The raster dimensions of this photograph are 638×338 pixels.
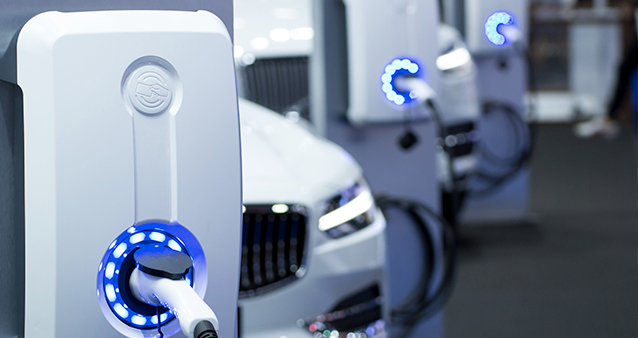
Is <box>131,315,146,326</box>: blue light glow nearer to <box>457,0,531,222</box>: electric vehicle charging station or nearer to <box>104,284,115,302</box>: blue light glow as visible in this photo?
<box>104,284,115,302</box>: blue light glow

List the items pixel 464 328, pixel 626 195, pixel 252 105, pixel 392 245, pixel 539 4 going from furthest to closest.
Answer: pixel 539 4 < pixel 626 195 < pixel 464 328 < pixel 392 245 < pixel 252 105

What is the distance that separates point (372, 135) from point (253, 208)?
0.67m

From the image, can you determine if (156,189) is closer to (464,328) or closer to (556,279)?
(464,328)

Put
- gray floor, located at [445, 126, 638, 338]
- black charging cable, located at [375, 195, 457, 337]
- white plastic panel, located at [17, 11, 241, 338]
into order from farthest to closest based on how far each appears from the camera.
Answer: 1. gray floor, located at [445, 126, 638, 338]
2. black charging cable, located at [375, 195, 457, 337]
3. white plastic panel, located at [17, 11, 241, 338]

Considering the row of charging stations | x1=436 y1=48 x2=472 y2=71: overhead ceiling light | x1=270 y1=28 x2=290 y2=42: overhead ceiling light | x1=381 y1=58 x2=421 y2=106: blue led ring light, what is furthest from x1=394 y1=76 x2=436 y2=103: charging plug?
x1=436 y1=48 x2=472 y2=71: overhead ceiling light

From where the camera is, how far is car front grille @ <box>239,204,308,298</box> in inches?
55.6

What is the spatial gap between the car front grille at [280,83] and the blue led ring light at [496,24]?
1.96 m

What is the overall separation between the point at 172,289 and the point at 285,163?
42.7 inches

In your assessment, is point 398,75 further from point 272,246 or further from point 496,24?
point 496,24

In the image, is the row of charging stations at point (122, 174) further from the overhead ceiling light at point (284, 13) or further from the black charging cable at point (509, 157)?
the black charging cable at point (509, 157)

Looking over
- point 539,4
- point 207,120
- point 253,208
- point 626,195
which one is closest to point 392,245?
point 253,208

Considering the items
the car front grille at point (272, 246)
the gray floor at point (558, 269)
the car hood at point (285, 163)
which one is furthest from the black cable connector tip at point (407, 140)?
the gray floor at point (558, 269)

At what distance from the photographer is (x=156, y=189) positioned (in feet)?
1.42

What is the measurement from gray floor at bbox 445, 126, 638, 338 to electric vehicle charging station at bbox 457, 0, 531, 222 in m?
0.16
